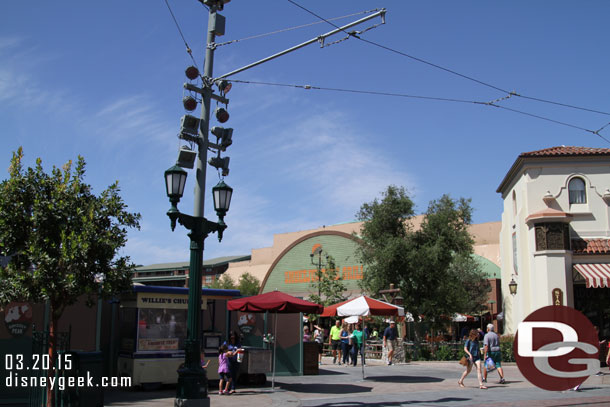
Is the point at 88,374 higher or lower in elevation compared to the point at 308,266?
lower

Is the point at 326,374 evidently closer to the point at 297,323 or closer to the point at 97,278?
the point at 297,323

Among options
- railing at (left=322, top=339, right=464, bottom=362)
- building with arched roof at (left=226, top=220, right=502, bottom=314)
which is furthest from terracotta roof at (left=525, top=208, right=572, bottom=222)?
building with arched roof at (left=226, top=220, right=502, bottom=314)

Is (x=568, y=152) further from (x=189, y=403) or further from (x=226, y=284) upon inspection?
(x=226, y=284)

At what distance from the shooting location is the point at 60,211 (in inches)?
409

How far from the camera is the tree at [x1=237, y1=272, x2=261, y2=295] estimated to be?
266 feet

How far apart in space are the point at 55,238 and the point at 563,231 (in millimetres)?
21256

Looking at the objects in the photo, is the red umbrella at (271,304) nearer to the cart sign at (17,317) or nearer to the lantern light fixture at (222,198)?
the lantern light fixture at (222,198)

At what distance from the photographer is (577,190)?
26.8 metres

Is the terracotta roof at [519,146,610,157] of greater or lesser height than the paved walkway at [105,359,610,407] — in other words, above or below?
above

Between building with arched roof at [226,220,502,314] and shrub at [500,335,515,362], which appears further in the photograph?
building with arched roof at [226,220,502,314]

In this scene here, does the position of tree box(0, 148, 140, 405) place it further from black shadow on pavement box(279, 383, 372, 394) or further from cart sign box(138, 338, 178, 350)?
black shadow on pavement box(279, 383, 372, 394)

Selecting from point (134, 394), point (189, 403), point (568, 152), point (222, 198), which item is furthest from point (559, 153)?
point (189, 403)

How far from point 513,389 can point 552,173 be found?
14.2 m

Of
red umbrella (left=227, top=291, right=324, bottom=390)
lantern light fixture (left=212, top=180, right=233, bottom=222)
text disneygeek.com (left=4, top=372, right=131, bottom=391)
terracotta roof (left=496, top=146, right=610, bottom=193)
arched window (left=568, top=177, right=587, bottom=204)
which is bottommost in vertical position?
text disneygeek.com (left=4, top=372, right=131, bottom=391)
